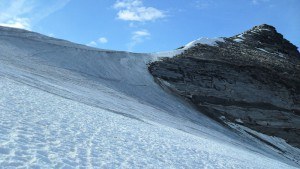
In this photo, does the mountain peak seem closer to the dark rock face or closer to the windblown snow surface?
the dark rock face

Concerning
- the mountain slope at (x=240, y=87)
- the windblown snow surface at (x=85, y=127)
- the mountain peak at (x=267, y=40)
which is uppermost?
the mountain peak at (x=267, y=40)

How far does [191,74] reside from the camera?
152 ft

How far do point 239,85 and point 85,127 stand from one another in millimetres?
34141

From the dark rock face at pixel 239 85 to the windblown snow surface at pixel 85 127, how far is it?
15.1 feet

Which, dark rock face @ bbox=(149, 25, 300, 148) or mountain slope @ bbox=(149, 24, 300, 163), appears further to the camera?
dark rock face @ bbox=(149, 25, 300, 148)

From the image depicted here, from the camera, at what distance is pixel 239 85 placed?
153 feet

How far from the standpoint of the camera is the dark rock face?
4122cm

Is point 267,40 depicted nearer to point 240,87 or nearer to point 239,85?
point 239,85

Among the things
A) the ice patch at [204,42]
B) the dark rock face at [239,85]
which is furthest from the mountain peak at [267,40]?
the dark rock face at [239,85]

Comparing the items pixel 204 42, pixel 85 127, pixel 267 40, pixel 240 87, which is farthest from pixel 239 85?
pixel 85 127

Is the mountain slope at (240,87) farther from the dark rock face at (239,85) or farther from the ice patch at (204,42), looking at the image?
the ice patch at (204,42)

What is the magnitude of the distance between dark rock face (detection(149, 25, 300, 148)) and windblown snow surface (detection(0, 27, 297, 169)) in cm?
461

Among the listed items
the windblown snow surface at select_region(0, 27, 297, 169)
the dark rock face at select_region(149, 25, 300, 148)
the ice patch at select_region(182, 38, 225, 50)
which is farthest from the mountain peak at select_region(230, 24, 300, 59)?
the windblown snow surface at select_region(0, 27, 297, 169)

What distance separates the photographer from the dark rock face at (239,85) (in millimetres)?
41219
